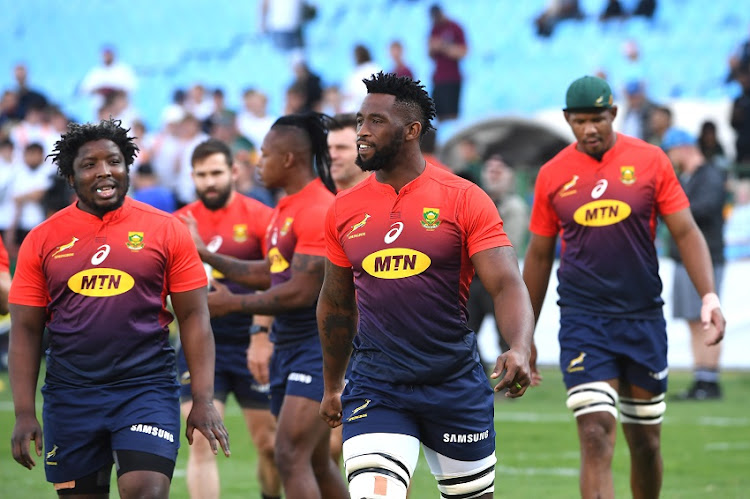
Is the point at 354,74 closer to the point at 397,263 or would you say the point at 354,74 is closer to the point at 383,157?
the point at 383,157

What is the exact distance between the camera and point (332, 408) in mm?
6266

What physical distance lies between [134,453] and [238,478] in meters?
4.62

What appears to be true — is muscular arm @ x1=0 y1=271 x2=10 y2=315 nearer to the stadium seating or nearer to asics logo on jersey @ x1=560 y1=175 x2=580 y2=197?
asics logo on jersey @ x1=560 y1=175 x2=580 y2=197

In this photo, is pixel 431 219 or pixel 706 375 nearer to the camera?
pixel 431 219

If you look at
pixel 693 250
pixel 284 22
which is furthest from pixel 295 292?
pixel 284 22

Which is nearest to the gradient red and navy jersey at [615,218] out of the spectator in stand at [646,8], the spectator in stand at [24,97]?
the spectator in stand at [646,8]

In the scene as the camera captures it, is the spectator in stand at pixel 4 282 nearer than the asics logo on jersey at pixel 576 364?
Yes

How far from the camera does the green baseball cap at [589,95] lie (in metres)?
7.86

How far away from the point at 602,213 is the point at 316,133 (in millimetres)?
1917

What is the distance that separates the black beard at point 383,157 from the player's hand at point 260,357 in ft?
8.75

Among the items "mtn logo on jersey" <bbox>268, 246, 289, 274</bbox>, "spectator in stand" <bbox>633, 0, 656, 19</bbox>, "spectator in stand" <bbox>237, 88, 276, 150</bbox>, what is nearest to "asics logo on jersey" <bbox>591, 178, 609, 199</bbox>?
"mtn logo on jersey" <bbox>268, 246, 289, 274</bbox>

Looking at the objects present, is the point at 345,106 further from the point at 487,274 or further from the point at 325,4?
the point at 487,274

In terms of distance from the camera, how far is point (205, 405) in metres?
6.27

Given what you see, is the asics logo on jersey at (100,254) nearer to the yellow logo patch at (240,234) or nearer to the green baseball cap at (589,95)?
the yellow logo patch at (240,234)
